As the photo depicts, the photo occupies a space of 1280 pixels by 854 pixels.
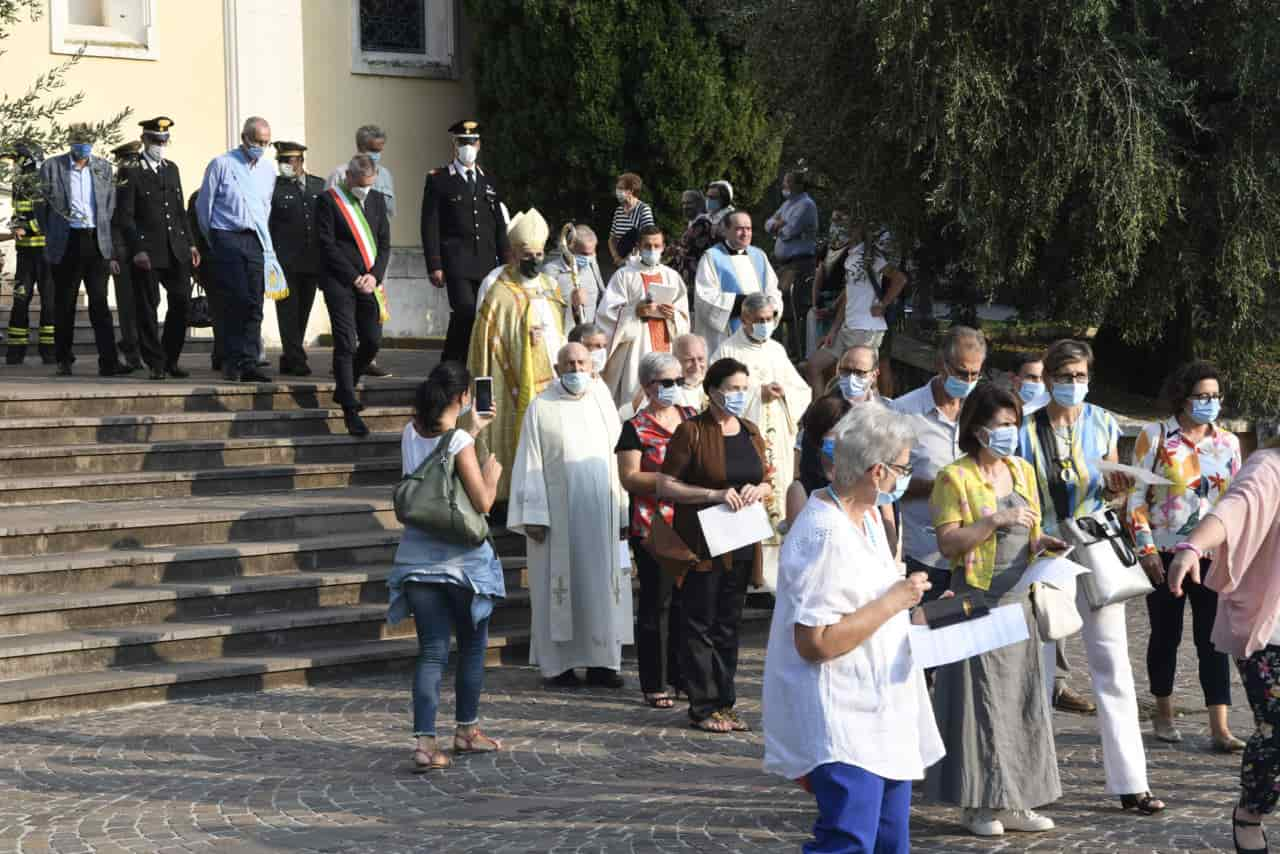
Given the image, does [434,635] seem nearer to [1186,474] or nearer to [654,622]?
[654,622]

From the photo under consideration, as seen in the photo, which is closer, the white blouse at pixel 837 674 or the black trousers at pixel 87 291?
the white blouse at pixel 837 674

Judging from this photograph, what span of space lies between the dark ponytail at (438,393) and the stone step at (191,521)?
3517 mm

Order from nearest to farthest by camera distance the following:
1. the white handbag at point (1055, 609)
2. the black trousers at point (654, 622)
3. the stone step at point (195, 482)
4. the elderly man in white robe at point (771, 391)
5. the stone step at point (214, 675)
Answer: the white handbag at point (1055, 609), the stone step at point (214, 675), the black trousers at point (654, 622), the elderly man in white robe at point (771, 391), the stone step at point (195, 482)

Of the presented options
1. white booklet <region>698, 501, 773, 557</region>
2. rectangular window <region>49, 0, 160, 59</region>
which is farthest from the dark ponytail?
rectangular window <region>49, 0, 160, 59</region>

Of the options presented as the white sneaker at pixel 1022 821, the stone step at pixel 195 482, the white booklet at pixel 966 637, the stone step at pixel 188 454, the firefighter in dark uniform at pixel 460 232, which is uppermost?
the firefighter in dark uniform at pixel 460 232

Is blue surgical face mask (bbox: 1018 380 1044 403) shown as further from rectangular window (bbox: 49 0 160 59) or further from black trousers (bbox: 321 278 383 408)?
rectangular window (bbox: 49 0 160 59)

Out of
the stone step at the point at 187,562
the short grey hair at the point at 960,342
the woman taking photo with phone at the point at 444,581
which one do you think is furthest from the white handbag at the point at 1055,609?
the stone step at the point at 187,562

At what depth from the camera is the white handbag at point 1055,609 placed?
23.8 ft

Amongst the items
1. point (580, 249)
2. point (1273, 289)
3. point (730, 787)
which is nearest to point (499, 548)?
point (580, 249)

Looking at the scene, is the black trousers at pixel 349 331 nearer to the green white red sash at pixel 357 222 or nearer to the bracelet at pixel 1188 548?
the green white red sash at pixel 357 222

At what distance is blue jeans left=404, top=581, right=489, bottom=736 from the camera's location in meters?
8.53

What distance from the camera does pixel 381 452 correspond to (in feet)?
45.5

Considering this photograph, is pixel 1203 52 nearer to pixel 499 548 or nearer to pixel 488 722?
pixel 499 548

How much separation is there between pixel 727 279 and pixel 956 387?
5.17 metres
